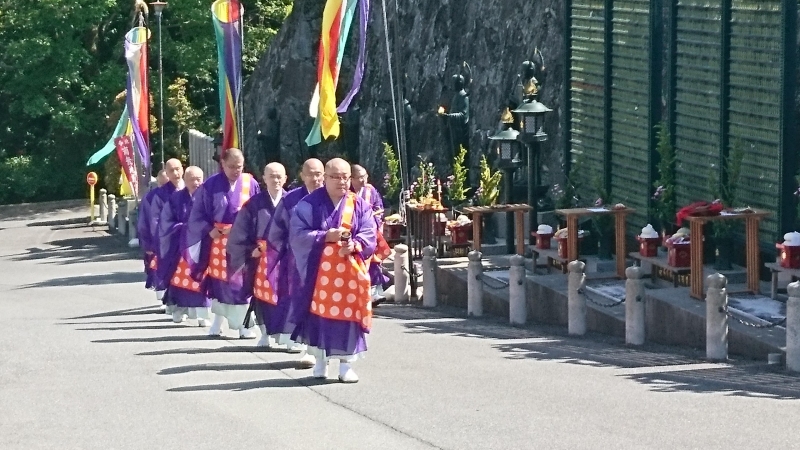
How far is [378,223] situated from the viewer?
18031 millimetres

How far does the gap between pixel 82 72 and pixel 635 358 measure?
33.8 m

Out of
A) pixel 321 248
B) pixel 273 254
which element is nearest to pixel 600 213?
pixel 273 254

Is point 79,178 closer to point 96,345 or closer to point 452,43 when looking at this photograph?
point 452,43

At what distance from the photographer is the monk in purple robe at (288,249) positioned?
12.8 metres

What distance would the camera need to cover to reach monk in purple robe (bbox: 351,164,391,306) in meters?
18.2

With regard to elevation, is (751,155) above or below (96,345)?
above

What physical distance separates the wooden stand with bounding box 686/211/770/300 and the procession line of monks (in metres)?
3.21

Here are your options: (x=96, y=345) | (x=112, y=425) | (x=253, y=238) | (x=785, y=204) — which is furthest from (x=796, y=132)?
(x=112, y=425)

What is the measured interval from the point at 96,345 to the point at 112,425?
15.6 ft

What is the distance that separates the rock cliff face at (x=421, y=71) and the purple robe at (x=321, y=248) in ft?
25.2

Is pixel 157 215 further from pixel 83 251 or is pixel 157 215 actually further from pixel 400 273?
pixel 83 251

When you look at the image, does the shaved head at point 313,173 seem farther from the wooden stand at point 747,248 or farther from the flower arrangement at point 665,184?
the flower arrangement at point 665,184

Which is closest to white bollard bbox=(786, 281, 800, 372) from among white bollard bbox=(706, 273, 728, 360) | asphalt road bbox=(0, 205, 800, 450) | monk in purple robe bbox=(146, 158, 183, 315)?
asphalt road bbox=(0, 205, 800, 450)

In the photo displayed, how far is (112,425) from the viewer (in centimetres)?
1059
